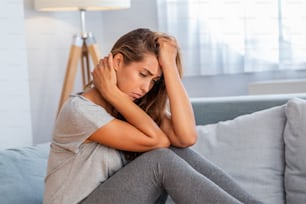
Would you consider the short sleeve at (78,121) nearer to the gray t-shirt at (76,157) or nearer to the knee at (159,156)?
the gray t-shirt at (76,157)

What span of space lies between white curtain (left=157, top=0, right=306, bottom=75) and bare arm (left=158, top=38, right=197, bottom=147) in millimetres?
1902

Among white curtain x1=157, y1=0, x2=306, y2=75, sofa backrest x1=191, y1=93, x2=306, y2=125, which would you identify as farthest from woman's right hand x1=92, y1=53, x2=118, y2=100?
white curtain x1=157, y1=0, x2=306, y2=75

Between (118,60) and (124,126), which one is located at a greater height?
(118,60)

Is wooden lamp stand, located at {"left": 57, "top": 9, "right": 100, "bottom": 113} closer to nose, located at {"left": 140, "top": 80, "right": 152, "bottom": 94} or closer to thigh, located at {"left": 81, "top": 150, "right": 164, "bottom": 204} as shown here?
nose, located at {"left": 140, "top": 80, "right": 152, "bottom": 94}

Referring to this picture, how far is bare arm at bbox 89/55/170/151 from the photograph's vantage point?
1743mm

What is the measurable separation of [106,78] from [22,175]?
482mm

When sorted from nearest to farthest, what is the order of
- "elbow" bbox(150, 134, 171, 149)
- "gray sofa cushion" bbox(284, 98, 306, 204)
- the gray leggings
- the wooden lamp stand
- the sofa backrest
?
1. the gray leggings
2. "elbow" bbox(150, 134, 171, 149)
3. "gray sofa cushion" bbox(284, 98, 306, 204)
4. the sofa backrest
5. the wooden lamp stand

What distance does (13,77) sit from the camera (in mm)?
2977

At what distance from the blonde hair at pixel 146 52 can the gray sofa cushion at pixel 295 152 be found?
438 mm

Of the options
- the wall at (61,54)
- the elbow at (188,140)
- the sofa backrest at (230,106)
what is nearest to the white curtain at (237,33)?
the wall at (61,54)

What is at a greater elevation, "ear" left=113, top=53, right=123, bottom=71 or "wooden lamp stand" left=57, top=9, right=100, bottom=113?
"ear" left=113, top=53, right=123, bottom=71

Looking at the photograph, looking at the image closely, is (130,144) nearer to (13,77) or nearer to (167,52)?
(167,52)

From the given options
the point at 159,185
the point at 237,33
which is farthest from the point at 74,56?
the point at 159,185

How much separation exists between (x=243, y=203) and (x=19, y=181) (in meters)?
0.76
